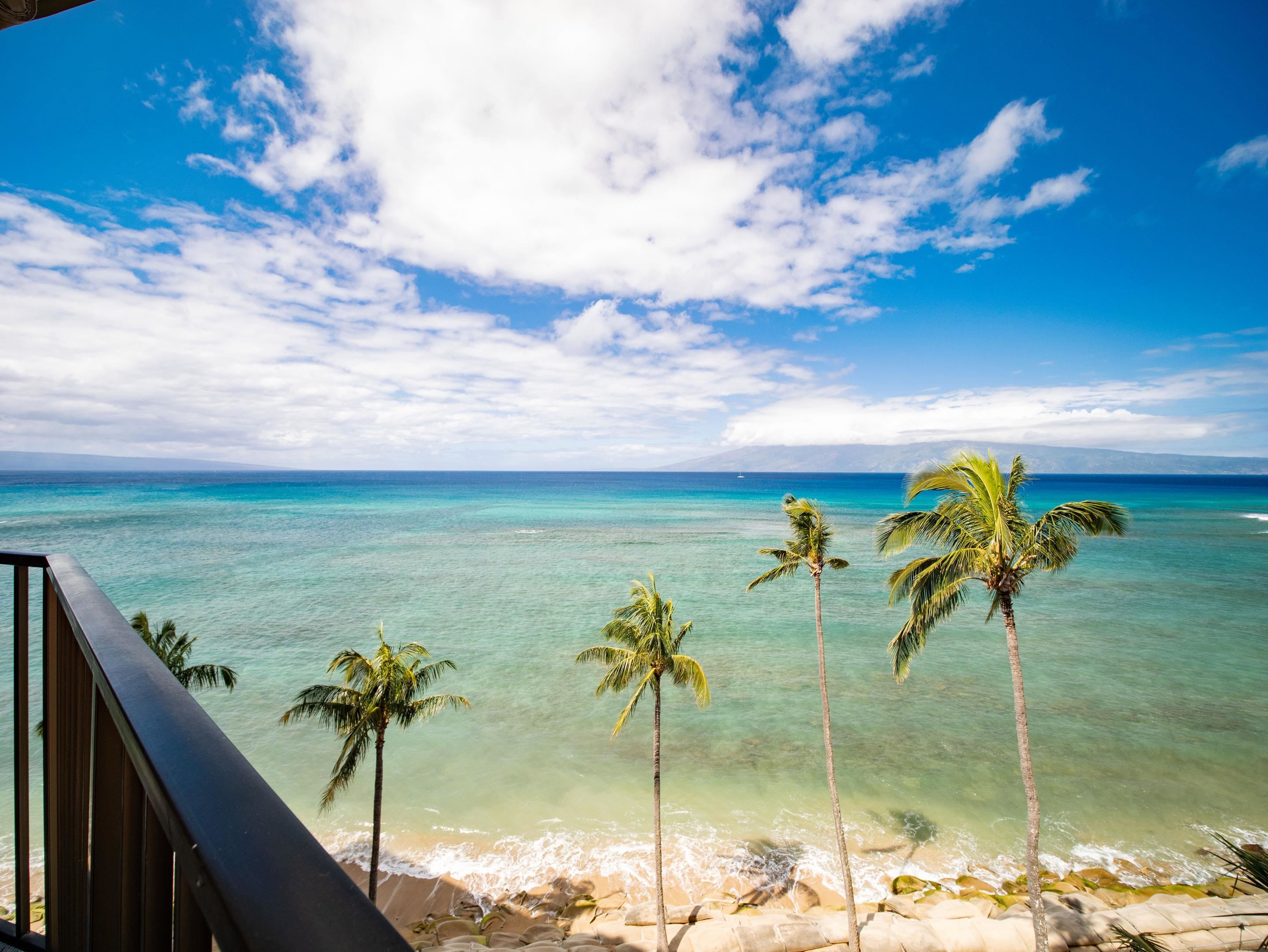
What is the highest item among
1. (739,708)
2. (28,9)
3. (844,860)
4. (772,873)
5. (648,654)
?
(28,9)

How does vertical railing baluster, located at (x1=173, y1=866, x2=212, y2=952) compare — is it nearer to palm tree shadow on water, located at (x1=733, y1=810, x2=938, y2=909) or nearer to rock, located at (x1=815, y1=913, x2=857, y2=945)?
rock, located at (x1=815, y1=913, x2=857, y2=945)

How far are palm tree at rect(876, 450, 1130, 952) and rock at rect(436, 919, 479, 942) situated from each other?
11807 millimetres

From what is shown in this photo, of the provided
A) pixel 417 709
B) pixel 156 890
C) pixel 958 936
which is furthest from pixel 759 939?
pixel 156 890

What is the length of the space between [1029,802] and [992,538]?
560cm

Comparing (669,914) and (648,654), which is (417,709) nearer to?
(648,654)

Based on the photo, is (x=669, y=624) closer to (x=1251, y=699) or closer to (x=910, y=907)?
(x=910, y=907)

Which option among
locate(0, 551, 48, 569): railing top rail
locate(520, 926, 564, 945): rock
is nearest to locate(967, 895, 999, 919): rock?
locate(520, 926, 564, 945): rock

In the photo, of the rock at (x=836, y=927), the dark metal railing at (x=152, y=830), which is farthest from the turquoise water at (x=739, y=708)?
the dark metal railing at (x=152, y=830)

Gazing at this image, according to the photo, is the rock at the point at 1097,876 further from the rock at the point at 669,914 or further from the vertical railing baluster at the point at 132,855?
the vertical railing baluster at the point at 132,855

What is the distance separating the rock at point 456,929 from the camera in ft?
41.6

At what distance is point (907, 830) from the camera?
17.2 m

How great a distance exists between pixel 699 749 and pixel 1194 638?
34.6 meters

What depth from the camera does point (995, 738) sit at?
75.1 ft

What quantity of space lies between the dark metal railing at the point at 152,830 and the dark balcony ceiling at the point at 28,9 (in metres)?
2.90
